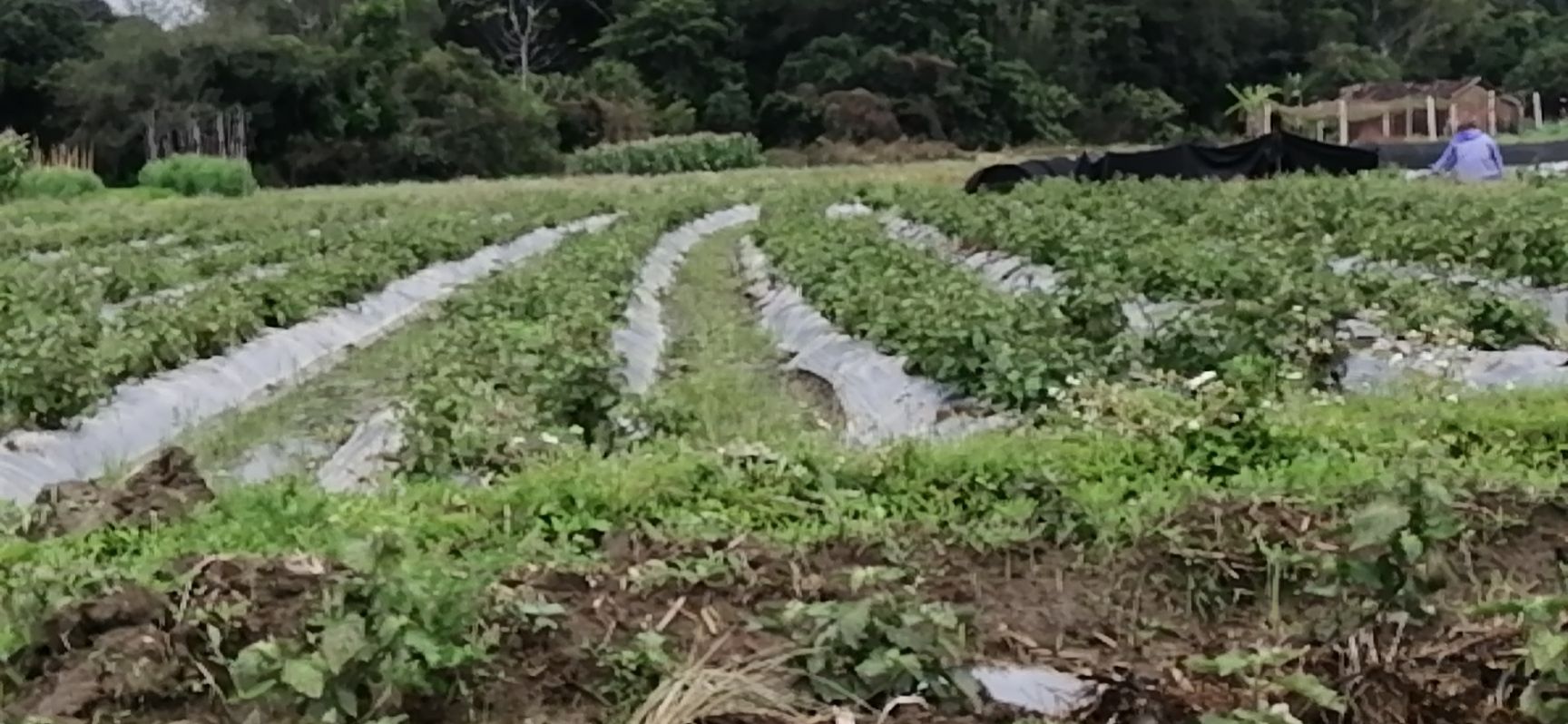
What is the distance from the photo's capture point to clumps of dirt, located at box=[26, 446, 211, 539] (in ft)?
13.9

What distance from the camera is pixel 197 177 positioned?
27.0 m

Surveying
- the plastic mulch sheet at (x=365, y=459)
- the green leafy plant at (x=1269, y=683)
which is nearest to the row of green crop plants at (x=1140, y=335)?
the plastic mulch sheet at (x=365, y=459)

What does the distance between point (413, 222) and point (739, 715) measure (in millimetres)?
13738

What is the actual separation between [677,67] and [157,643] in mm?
40346

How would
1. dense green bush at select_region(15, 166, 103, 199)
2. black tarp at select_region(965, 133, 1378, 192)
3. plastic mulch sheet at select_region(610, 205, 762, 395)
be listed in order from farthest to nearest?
dense green bush at select_region(15, 166, 103, 199) < black tarp at select_region(965, 133, 1378, 192) < plastic mulch sheet at select_region(610, 205, 762, 395)

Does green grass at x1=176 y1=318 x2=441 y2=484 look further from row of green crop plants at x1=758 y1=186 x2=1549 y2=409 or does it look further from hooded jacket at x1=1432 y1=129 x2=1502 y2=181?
hooded jacket at x1=1432 y1=129 x2=1502 y2=181

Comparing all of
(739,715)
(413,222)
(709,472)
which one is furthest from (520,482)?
(413,222)

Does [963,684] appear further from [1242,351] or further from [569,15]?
[569,15]

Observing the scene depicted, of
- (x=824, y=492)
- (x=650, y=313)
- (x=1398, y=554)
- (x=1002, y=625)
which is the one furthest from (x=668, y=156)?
(x=1398, y=554)

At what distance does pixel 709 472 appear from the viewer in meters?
4.45

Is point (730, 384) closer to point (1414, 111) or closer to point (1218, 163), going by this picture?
point (1218, 163)

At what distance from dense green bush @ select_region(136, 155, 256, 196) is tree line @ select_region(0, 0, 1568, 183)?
4.78 metres

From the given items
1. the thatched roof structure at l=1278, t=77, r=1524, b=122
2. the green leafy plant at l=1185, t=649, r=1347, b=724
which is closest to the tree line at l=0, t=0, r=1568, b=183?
the thatched roof structure at l=1278, t=77, r=1524, b=122

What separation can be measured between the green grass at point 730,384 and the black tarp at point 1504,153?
48.2ft
